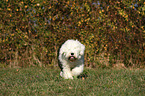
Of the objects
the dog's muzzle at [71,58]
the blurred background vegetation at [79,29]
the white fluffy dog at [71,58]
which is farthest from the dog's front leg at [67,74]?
the blurred background vegetation at [79,29]

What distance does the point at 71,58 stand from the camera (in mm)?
3883

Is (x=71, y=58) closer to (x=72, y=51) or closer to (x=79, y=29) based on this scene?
(x=72, y=51)

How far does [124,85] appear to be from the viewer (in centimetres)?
361

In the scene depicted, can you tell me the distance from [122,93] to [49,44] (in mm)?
3811

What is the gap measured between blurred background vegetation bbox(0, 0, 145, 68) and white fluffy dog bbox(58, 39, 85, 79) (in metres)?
2.31

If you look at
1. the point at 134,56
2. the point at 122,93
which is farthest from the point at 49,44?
the point at 122,93

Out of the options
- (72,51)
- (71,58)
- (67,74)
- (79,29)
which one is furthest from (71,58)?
(79,29)

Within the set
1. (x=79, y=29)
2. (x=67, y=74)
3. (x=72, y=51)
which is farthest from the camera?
(x=79, y=29)

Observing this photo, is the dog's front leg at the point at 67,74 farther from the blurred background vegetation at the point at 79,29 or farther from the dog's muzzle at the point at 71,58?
the blurred background vegetation at the point at 79,29

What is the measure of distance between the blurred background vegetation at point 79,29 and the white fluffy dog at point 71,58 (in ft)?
7.56

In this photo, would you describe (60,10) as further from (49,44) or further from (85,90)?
(85,90)

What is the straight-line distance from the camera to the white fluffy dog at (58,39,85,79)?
389cm

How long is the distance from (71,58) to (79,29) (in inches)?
106

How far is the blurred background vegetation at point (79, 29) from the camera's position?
6.37 metres
